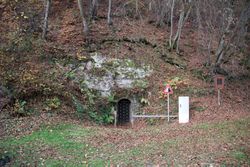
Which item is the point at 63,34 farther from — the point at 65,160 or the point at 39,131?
the point at 65,160

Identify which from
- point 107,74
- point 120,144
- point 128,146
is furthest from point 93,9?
point 128,146

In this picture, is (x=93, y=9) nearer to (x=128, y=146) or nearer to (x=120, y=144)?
(x=120, y=144)

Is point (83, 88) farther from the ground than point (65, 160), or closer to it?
farther from the ground

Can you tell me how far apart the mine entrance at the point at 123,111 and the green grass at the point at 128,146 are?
3.35m

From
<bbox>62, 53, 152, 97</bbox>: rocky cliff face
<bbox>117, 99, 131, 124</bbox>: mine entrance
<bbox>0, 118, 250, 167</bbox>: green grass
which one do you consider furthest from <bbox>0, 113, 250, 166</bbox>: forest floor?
<bbox>62, 53, 152, 97</bbox>: rocky cliff face

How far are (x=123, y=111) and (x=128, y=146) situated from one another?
5544mm

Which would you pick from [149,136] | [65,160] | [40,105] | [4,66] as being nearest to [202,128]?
[149,136]

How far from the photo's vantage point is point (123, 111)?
17203 mm

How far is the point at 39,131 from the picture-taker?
42.0 feet

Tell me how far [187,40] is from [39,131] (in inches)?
547

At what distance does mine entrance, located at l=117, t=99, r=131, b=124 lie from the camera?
17.0 meters

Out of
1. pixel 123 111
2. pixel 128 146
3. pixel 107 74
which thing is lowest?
pixel 128 146

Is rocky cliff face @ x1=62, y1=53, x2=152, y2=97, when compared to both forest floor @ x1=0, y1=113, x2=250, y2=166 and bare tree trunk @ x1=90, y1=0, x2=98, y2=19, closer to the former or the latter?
forest floor @ x1=0, y1=113, x2=250, y2=166

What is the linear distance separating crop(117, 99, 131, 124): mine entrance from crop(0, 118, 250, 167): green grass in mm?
3351
